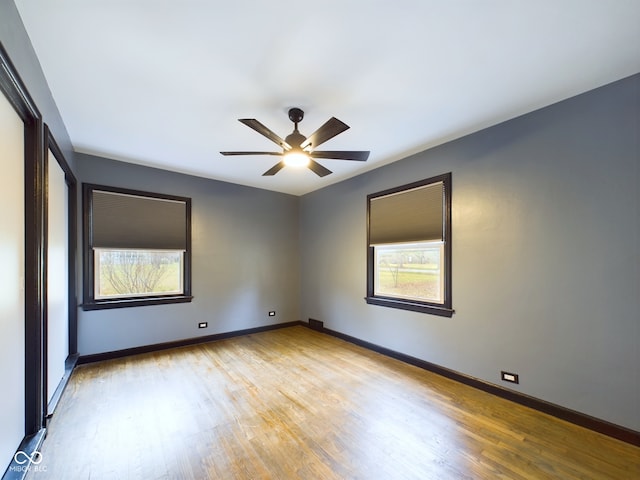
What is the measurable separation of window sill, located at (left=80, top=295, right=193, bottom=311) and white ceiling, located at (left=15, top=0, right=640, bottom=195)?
2.10m

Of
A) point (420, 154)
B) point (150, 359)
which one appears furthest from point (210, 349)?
point (420, 154)

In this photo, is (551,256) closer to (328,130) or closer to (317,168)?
(328,130)

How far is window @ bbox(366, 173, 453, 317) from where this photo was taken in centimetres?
317

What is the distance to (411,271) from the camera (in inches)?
142

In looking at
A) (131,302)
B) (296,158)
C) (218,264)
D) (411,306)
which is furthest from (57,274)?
(411,306)

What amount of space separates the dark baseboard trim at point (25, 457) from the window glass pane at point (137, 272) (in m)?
2.14

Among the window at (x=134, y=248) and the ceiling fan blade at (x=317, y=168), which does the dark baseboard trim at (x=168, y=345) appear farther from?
the ceiling fan blade at (x=317, y=168)

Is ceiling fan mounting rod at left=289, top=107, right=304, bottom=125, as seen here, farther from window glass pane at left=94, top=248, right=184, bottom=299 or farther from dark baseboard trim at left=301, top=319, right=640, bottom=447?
dark baseboard trim at left=301, top=319, right=640, bottom=447

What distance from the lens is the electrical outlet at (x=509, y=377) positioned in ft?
8.30

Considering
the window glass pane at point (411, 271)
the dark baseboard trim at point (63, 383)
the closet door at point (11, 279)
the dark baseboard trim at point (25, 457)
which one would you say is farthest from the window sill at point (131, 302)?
the window glass pane at point (411, 271)

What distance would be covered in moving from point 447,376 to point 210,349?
3198 mm

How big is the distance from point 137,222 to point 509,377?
480 cm

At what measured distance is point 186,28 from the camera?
5.27 ft

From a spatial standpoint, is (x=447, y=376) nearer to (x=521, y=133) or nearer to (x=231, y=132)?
(x=521, y=133)
